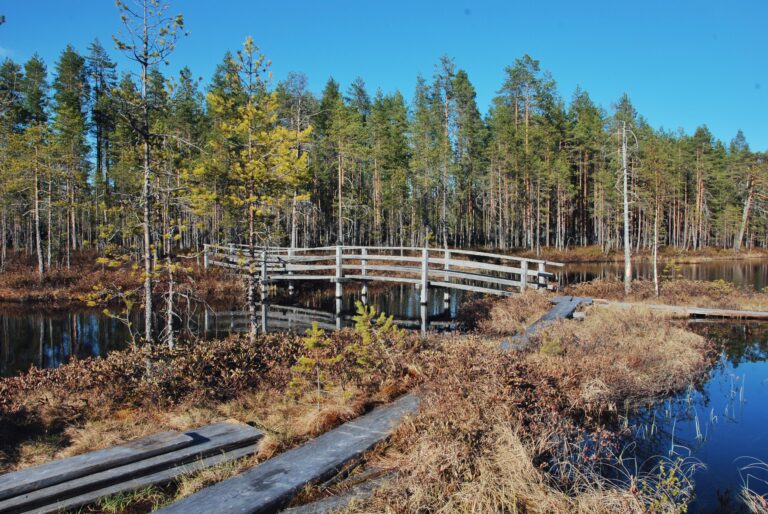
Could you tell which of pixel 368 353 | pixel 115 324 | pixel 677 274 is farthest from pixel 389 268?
pixel 677 274

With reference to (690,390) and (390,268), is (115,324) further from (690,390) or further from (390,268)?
(690,390)

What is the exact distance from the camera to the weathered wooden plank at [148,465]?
423 cm

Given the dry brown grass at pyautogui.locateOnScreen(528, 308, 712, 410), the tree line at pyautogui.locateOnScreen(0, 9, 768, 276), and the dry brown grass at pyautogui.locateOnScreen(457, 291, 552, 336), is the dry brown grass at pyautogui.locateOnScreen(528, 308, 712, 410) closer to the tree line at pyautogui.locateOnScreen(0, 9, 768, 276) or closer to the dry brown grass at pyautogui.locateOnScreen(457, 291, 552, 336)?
the dry brown grass at pyautogui.locateOnScreen(457, 291, 552, 336)

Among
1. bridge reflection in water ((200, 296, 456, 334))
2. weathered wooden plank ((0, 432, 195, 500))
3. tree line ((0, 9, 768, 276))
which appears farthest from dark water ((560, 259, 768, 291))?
weathered wooden plank ((0, 432, 195, 500))

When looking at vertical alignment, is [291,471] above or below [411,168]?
below

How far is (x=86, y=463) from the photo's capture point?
480 cm

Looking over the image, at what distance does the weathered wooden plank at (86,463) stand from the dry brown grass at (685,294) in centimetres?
1799

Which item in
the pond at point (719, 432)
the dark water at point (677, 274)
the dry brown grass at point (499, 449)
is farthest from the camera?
the dark water at point (677, 274)

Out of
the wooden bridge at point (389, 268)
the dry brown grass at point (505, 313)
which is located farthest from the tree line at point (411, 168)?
the dry brown grass at point (505, 313)

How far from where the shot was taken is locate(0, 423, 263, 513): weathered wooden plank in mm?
4230

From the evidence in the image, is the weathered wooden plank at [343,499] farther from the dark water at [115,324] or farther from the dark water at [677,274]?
the dark water at [677,274]

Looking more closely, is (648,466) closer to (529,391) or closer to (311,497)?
(529,391)

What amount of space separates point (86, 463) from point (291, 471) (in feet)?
6.72

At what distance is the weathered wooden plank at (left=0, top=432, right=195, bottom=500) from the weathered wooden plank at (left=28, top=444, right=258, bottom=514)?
0.26 metres
